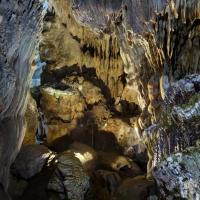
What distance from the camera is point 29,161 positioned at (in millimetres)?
8219

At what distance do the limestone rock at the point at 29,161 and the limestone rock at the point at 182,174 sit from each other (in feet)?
14.8

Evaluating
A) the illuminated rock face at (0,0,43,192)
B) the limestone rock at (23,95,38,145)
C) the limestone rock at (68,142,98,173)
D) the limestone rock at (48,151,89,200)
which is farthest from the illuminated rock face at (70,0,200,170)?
the limestone rock at (23,95,38,145)

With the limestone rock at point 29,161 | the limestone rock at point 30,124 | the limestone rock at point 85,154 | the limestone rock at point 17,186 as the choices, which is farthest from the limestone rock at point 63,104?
the limestone rock at point 17,186

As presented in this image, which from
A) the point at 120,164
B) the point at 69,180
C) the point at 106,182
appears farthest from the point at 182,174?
the point at 120,164

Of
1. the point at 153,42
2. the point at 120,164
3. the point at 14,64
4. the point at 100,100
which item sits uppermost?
the point at 153,42

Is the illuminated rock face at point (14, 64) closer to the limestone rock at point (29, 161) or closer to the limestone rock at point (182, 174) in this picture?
the limestone rock at point (182, 174)

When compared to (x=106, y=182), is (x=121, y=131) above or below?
above

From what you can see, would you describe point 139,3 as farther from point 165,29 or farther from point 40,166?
point 40,166

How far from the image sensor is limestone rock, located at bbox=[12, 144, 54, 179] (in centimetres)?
809

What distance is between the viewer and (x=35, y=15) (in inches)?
197

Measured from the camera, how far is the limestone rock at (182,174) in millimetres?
3939

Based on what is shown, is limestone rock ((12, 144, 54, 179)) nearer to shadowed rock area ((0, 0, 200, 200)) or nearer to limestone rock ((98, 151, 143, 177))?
shadowed rock area ((0, 0, 200, 200))

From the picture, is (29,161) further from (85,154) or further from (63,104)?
(63,104)

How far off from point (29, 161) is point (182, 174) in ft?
16.0
